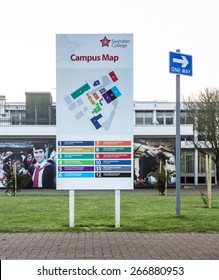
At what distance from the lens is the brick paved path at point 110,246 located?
26.3 feet

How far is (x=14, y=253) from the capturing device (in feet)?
27.0

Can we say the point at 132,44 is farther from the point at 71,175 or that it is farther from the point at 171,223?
the point at 171,223

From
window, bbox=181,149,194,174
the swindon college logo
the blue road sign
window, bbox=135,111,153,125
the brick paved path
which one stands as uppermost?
window, bbox=135,111,153,125

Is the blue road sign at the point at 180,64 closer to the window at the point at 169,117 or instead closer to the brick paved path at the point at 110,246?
the brick paved path at the point at 110,246

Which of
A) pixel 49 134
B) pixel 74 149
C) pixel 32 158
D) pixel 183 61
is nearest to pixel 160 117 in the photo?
pixel 49 134

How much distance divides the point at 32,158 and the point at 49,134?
7.85 ft

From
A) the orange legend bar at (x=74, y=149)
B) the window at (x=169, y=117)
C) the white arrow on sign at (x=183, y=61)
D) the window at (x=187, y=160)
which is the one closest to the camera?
the orange legend bar at (x=74, y=149)

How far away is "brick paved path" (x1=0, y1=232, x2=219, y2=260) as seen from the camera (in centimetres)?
803

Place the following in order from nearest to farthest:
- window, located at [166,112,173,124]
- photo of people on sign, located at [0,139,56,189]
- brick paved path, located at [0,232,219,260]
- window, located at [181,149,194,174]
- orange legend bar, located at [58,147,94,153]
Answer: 1. brick paved path, located at [0,232,219,260]
2. orange legend bar, located at [58,147,94,153]
3. photo of people on sign, located at [0,139,56,189]
4. window, located at [181,149,194,174]
5. window, located at [166,112,173,124]

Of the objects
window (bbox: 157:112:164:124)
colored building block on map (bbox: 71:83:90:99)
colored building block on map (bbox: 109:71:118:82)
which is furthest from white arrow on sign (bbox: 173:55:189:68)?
window (bbox: 157:112:164:124)

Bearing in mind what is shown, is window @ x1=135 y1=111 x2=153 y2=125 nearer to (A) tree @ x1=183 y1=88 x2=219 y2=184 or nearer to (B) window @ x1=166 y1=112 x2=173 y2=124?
(B) window @ x1=166 y1=112 x2=173 y2=124

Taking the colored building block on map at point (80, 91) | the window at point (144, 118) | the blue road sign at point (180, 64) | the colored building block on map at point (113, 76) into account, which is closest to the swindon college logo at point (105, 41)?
the colored building block on map at point (113, 76)

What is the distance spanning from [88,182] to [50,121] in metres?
35.1

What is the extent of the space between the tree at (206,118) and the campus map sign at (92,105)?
32468 millimetres
